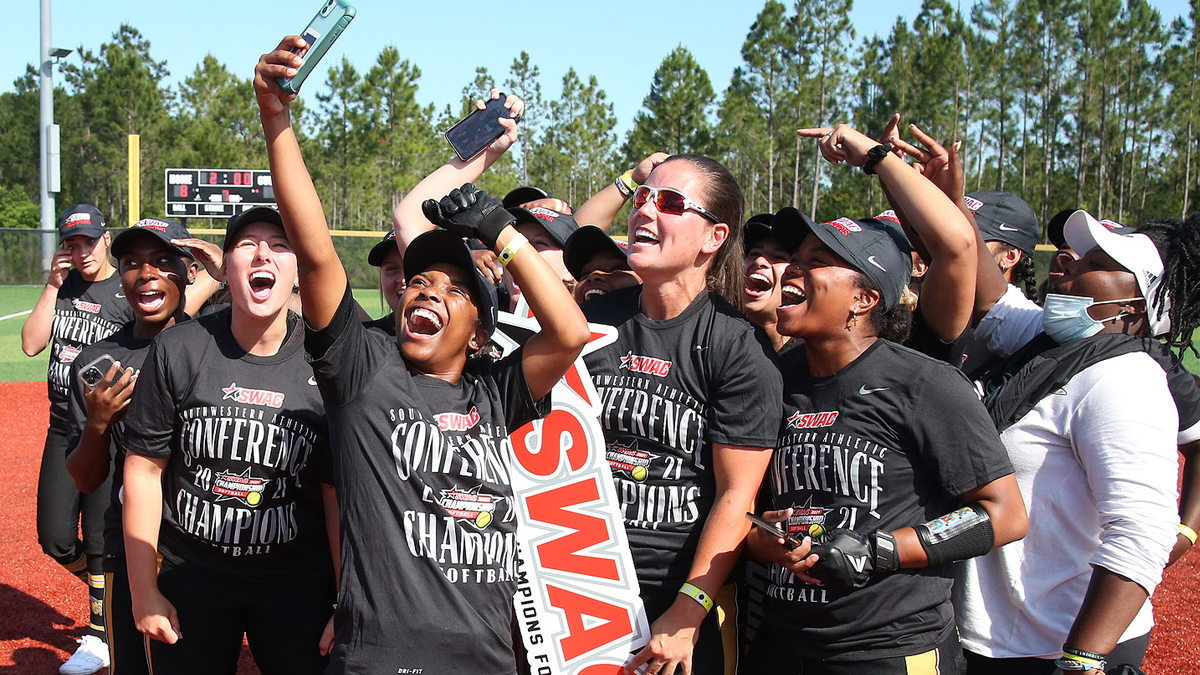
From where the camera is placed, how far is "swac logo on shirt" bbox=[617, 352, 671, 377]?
3.02m

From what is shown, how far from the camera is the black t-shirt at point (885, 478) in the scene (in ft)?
8.61

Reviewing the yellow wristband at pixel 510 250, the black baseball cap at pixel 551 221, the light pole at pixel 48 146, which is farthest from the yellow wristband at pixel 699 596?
the light pole at pixel 48 146

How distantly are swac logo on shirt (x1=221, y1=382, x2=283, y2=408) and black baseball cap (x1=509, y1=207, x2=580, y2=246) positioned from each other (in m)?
1.37

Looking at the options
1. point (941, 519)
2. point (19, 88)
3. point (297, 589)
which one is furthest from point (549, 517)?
point (19, 88)

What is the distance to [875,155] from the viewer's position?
3006mm

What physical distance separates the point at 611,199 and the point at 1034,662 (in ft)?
8.42

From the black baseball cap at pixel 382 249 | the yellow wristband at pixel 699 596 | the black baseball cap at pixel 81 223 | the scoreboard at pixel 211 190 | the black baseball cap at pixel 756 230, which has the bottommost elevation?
the yellow wristband at pixel 699 596

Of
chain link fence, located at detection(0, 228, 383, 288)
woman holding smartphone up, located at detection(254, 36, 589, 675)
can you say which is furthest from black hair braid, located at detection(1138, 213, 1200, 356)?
chain link fence, located at detection(0, 228, 383, 288)

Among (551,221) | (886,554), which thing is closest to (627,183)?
(551,221)

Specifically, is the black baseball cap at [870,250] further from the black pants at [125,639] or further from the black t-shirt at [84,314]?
the black t-shirt at [84,314]

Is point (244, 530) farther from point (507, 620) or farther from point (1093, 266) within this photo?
point (1093, 266)

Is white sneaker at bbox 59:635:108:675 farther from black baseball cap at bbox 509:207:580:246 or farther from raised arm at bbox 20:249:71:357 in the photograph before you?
black baseball cap at bbox 509:207:580:246

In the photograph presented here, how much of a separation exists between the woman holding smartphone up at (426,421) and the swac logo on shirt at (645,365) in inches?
14.0

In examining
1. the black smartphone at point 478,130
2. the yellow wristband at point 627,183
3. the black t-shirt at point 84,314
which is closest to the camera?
the black smartphone at point 478,130
